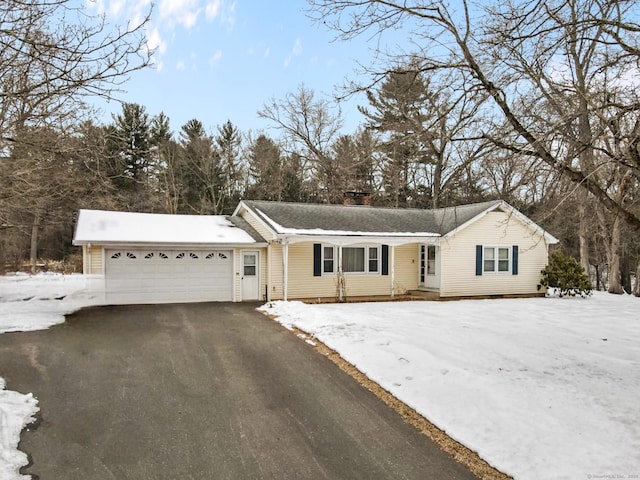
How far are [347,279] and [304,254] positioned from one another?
1.99 m

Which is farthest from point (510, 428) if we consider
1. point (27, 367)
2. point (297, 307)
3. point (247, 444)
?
point (297, 307)

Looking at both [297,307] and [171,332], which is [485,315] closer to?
[297,307]

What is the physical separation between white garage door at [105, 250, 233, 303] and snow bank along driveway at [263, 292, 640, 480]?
9.91 feet

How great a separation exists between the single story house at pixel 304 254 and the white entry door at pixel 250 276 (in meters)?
0.04

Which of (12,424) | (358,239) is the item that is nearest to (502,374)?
(12,424)

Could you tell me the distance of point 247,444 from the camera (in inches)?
165

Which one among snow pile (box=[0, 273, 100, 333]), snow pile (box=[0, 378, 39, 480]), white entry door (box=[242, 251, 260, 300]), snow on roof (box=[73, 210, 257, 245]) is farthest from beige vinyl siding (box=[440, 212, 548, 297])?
snow pile (box=[0, 378, 39, 480])

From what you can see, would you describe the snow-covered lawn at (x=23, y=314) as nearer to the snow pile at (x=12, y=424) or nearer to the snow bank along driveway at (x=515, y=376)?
the snow pile at (x=12, y=424)

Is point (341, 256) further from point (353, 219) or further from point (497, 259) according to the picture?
point (497, 259)

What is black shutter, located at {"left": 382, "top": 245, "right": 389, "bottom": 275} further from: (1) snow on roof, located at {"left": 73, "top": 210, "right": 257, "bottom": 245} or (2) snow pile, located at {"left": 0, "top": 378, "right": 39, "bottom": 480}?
(2) snow pile, located at {"left": 0, "top": 378, "right": 39, "bottom": 480}

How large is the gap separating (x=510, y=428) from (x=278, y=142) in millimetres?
26137

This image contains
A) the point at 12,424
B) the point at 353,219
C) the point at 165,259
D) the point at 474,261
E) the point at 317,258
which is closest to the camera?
the point at 12,424

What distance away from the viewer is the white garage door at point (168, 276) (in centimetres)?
1310

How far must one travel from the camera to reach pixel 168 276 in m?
13.6
